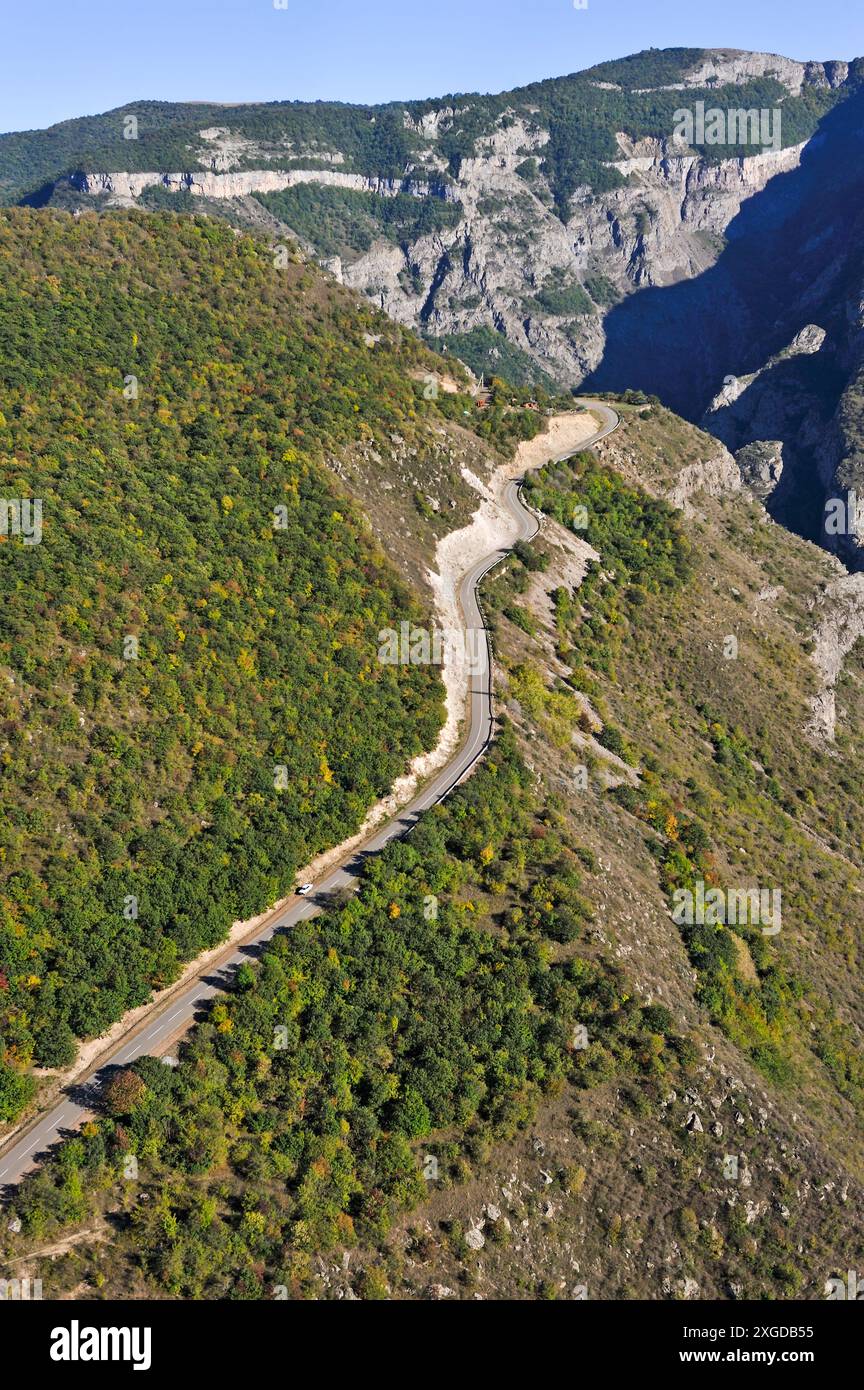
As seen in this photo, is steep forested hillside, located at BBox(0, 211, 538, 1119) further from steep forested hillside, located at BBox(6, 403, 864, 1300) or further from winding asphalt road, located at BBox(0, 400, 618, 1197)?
steep forested hillside, located at BBox(6, 403, 864, 1300)

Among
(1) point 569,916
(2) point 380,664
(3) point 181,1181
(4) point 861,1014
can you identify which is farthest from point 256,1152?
(4) point 861,1014

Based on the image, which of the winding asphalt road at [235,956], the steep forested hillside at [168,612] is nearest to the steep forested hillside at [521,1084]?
the winding asphalt road at [235,956]

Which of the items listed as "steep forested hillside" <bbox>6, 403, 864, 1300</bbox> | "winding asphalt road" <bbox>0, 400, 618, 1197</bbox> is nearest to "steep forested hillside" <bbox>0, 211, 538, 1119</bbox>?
"winding asphalt road" <bbox>0, 400, 618, 1197</bbox>

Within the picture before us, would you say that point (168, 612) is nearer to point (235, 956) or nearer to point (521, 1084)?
point (235, 956)

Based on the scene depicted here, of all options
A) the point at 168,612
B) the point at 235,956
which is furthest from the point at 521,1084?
the point at 168,612

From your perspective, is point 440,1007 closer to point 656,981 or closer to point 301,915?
point 301,915

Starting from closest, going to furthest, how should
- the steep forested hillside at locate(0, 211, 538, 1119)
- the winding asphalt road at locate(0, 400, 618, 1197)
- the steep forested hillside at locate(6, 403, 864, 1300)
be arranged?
the steep forested hillside at locate(6, 403, 864, 1300)
the winding asphalt road at locate(0, 400, 618, 1197)
the steep forested hillside at locate(0, 211, 538, 1119)
